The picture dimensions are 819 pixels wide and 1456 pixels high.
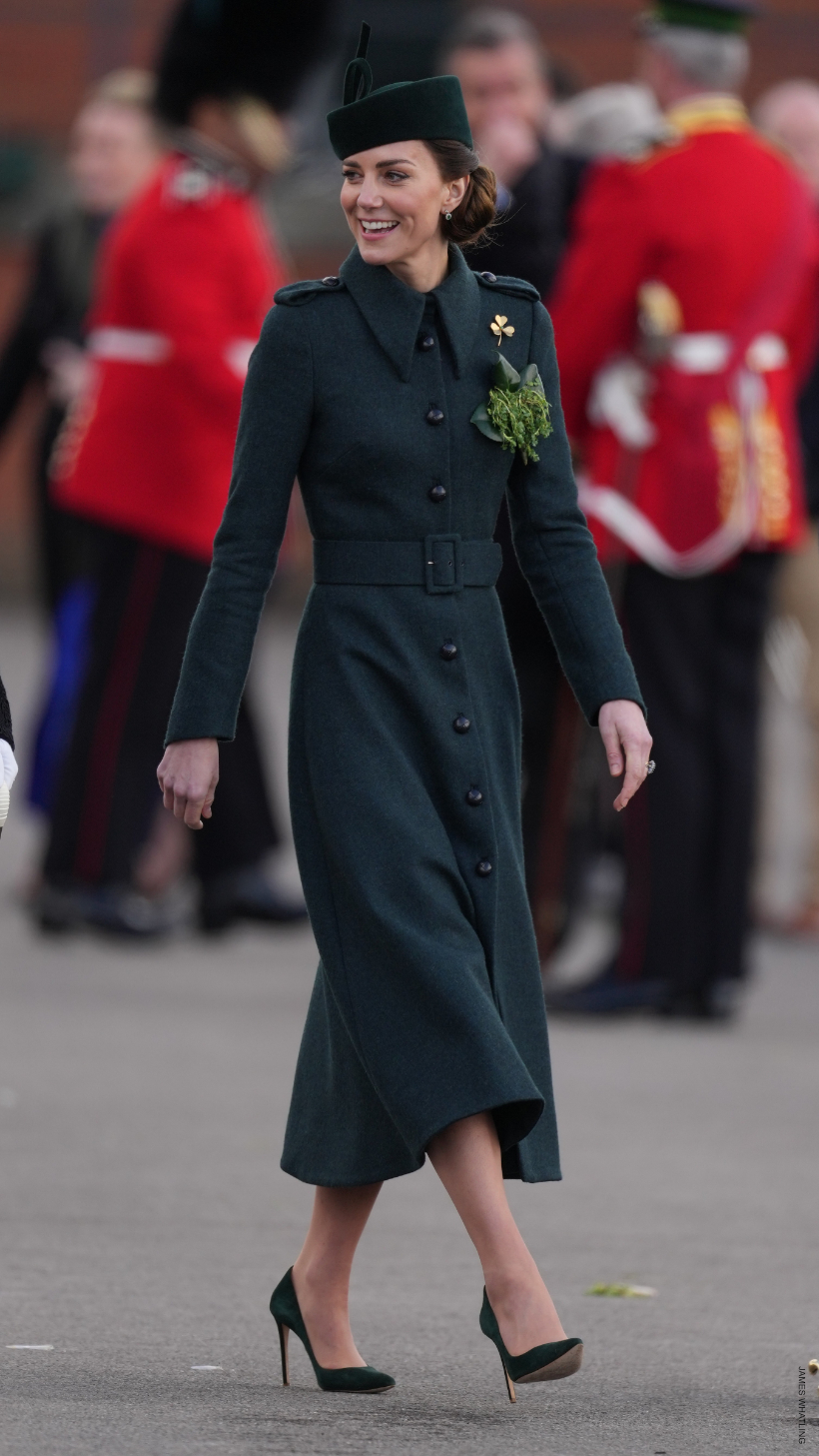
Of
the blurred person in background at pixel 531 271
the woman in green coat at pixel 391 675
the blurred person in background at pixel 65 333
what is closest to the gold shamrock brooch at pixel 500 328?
the woman in green coat at pixel 391 675

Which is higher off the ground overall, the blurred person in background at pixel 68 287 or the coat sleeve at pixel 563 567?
the blurred person in background at pixel 68 287

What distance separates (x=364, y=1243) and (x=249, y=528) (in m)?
1.61

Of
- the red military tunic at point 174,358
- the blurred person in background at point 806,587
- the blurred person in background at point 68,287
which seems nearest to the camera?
the red military tunic at point 174,358

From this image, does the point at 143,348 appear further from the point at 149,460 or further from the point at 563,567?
the point at 563,567

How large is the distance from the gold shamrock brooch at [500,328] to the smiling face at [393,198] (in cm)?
15

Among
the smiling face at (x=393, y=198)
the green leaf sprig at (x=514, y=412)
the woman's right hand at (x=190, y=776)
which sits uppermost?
the smiling face at (x=393, y=198)

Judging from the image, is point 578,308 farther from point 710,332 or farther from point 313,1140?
point 313,1140

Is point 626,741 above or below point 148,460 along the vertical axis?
below

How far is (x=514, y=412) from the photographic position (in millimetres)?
3957

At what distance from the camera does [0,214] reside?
23.6m

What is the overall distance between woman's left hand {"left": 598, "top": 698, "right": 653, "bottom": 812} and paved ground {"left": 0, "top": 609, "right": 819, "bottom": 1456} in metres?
0.83

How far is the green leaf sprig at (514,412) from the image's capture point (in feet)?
13.0

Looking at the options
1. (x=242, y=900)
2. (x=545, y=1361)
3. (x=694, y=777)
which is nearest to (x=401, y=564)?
(x=545, y=1361)

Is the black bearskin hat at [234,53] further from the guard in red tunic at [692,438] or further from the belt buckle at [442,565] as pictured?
the belt buckle at [442,565]
